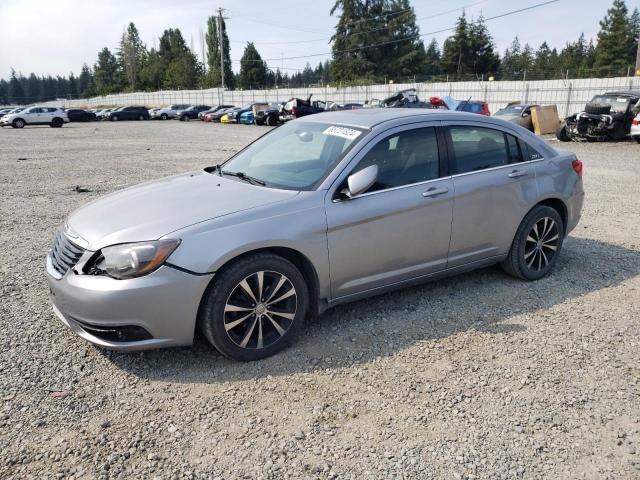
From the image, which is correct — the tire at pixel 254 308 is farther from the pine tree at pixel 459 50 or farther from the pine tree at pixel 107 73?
the pine tree at pixel 107 73

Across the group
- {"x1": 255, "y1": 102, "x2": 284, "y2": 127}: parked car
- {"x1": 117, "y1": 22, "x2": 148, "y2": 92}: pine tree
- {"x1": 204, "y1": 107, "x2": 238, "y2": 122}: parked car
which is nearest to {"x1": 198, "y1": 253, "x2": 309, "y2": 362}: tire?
{"x1": 255, "y1": 102, "x2": 284, "y2": 127}: parked car

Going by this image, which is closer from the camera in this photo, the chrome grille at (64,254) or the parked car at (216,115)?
the chrome grille at (64,254)

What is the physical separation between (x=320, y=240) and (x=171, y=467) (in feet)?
5.56

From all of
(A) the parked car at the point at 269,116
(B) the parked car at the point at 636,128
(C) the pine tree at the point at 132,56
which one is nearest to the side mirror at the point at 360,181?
(B) the parked car at the point at 636,128

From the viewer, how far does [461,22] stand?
64.8 meters

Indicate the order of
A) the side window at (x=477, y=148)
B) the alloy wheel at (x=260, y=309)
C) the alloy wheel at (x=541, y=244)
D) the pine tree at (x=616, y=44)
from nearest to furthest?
1. the alloy wheel at (x=260, y=309)
2. the side window at (x=477, y=148)
3. the alloy wheel at (x=541, y=244)
4. the pine tree at (x=616, y=44)

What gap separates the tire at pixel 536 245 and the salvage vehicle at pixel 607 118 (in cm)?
1544

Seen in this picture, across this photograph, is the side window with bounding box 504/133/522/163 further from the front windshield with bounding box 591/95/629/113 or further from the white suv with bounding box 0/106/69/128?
the white suv with bounding box 0/106/69/128

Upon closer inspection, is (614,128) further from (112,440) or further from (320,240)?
(112,440)

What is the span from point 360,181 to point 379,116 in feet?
3.19

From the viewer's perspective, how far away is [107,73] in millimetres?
114375

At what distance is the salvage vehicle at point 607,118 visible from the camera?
17922 mm

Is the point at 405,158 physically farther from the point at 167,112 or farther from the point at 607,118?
the point at 167,112

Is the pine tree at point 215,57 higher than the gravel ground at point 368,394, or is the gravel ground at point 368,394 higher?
the pine tree at point 215,57
